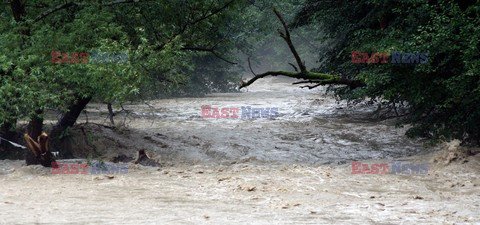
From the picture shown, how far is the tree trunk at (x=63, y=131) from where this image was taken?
53.2 ft

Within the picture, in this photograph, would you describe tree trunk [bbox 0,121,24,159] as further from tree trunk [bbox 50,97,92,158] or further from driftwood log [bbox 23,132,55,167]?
driftwood log [bbox 23,132,55,167]

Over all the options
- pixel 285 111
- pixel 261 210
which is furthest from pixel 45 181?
pixel 285 111

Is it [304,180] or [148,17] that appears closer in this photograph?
[304,180]

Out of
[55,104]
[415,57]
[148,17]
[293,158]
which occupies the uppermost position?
[148,17]

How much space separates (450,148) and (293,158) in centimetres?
453

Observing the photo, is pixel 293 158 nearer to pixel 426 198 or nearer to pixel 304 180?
pixel 304 180

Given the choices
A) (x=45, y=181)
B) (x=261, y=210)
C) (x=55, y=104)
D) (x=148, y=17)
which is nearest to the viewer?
(x=261, y=210)

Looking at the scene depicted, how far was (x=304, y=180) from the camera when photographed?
1239 centimetres

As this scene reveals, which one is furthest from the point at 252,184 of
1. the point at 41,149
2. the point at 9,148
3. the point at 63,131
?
the point at 9,148

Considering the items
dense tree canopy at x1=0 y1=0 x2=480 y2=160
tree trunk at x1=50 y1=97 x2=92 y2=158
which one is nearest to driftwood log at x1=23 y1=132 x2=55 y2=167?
dense tree canopy at x1=0 y1=0 x2=480 y2=160

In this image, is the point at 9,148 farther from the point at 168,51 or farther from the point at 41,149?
the point at 168,51

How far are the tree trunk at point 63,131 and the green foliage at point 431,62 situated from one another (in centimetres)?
727

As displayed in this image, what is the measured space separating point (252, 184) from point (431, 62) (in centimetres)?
443

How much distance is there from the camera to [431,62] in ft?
40.9
